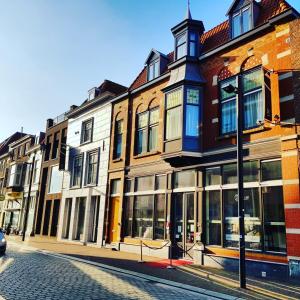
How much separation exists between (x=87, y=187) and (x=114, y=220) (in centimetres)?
410

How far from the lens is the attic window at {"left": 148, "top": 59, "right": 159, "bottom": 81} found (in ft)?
63.7

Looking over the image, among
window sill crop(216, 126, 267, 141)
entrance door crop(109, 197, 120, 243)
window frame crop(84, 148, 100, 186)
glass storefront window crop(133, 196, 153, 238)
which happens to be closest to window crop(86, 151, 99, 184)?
window frame crop(84, 148, 100, 186)

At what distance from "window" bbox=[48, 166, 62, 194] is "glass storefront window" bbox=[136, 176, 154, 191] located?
12054 mm

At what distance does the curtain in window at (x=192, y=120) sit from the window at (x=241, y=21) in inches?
150

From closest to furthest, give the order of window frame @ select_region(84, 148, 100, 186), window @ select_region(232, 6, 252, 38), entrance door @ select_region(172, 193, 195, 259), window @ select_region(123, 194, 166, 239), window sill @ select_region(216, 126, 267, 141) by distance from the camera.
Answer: window sill @ select_region(216, 126, 267, 141)
window @ select_region(232, 6, 252, 38)
entrance door @ select_region(172, 193, 195, 259)
window @ select_region(123, 194, 166, 239)
window frame @ select_region(84, 148, 100, 186)

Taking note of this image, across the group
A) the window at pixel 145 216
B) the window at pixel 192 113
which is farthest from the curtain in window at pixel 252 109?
the window at pixel 145 216

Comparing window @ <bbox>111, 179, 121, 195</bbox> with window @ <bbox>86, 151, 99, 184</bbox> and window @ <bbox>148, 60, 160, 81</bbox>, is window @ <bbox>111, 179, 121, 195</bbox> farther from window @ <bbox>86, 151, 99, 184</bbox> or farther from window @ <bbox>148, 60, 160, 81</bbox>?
window @ <bbox>148, 60, 160, 81</bbox>

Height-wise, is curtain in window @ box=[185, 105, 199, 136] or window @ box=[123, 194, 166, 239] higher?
curtain in window @ box=[185, 105, 199, 136]

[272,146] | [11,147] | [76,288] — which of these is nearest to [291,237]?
[272,146]

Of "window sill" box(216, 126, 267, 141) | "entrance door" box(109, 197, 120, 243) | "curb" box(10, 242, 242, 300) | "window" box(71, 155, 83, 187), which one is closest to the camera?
"curb" box(10, 242, 242, 300)

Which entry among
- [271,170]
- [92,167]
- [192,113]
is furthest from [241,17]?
[92,167]

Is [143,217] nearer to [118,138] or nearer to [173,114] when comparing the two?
[173,114]

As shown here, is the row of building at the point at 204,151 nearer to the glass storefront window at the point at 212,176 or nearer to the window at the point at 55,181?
the glass storefront window at the point at 212,176

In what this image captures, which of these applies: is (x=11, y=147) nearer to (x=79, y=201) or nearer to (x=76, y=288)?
(x=79, y=201)
